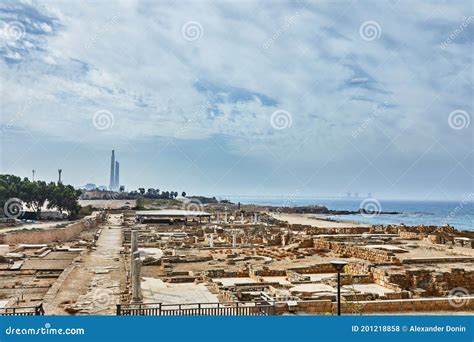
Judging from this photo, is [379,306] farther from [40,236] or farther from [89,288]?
[40,236]

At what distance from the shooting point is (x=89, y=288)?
17.7 meters

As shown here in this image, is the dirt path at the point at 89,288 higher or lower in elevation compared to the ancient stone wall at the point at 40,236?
lower

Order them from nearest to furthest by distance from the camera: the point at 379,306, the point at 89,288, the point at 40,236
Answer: the point at 379,306
the point at 89,288
the point at 40,236

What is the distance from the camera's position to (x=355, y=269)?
22.3m

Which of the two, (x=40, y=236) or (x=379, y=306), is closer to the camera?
(x=379, y=306)

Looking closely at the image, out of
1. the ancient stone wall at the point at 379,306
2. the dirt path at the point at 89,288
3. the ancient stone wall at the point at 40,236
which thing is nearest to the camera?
the dirt path at the point at 89,288

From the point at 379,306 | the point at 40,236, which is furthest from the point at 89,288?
the point at 40,236

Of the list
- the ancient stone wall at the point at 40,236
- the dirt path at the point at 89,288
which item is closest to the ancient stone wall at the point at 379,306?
the dirt path at the point at 89,288

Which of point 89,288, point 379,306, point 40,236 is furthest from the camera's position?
point 40,236

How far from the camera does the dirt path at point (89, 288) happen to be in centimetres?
1449

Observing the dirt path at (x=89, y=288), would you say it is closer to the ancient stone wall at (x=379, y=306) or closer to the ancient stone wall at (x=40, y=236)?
the ancient stone wall at (x=379, y=306)
